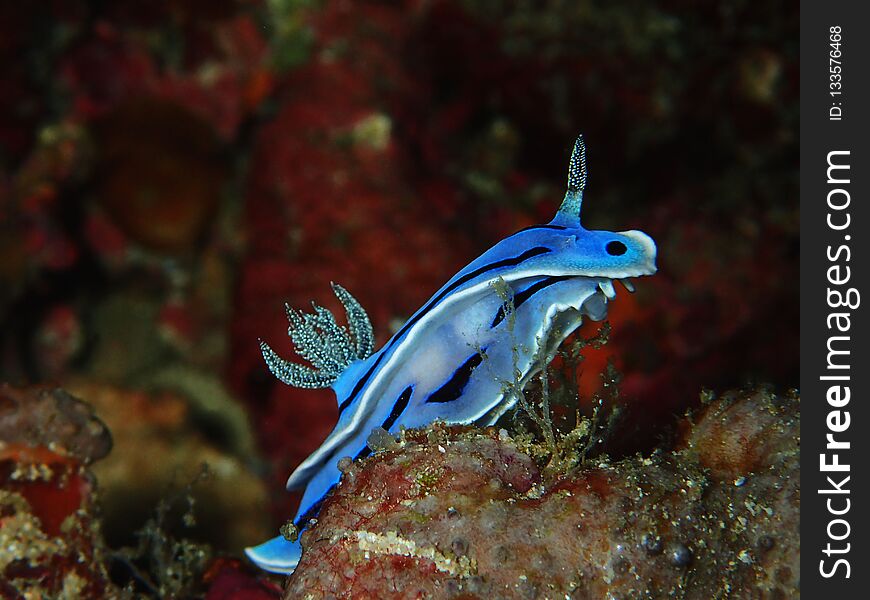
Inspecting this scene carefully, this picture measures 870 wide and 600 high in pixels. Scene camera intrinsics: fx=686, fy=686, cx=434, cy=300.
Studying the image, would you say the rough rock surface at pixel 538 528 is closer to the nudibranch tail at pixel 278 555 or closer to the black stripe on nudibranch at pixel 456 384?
the black stripe on nudibranch at pixel 456 384

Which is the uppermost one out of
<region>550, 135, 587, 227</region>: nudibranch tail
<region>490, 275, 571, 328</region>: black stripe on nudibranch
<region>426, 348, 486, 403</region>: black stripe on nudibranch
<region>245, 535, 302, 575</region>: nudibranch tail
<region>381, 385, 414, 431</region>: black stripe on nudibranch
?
<region>550, 135, 587, 227</region>: nudibranch tail

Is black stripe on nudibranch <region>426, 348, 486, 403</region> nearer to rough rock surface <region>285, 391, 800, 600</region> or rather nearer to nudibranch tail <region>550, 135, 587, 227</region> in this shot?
rough rock surface <region>285, 391, 800, 600</region>

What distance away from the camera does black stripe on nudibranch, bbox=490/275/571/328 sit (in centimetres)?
229

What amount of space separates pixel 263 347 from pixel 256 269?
3.34 metres

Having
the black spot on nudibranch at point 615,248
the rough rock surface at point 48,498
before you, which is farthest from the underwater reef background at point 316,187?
the black spot on nudibranch at point 615,248

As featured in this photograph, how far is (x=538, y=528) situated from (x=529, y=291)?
2.66 ft

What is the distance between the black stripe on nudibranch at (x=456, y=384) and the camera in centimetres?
234

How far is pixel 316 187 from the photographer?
5.46 m

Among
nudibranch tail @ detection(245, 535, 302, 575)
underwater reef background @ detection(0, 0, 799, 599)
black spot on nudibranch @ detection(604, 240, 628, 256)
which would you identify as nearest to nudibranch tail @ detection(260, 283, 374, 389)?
nudibranch tail @ detection(245, 535, 302, 575)

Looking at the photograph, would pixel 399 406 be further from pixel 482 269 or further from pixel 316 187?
pixel 316 187

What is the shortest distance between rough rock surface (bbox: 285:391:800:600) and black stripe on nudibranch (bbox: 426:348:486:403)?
11.2 inches
